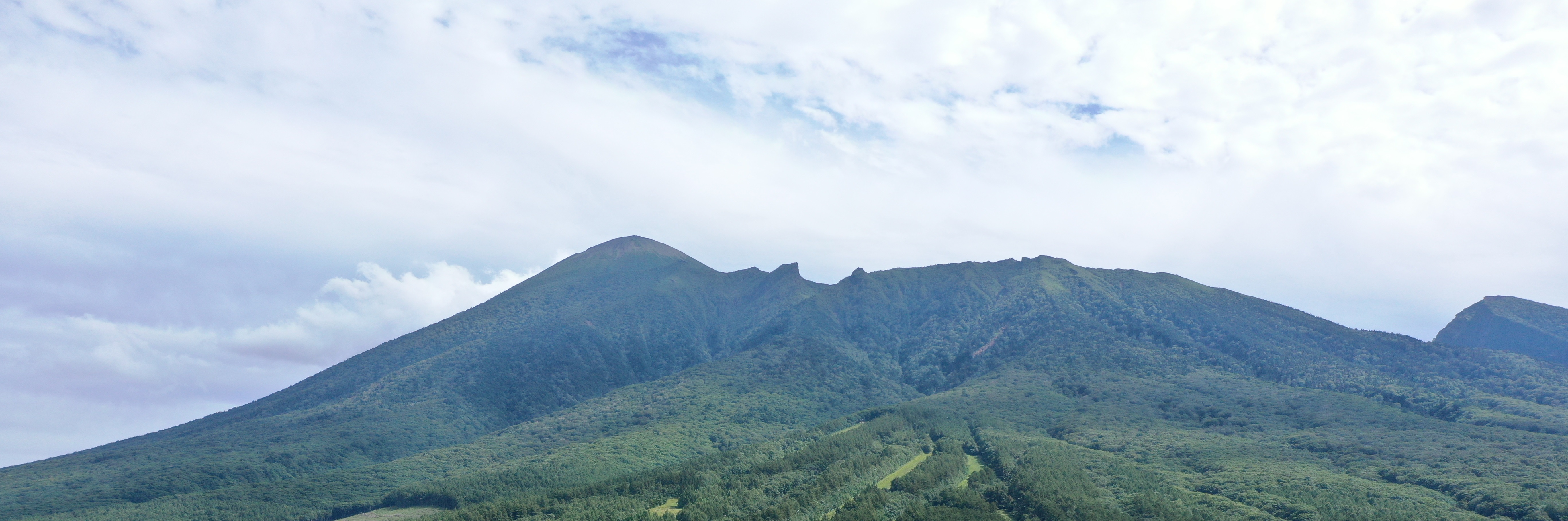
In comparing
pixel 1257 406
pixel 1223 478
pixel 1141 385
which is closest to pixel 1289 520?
pixel 1223 478

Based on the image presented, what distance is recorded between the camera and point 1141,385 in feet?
595

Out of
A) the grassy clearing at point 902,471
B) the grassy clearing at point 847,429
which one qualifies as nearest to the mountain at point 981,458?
the grassy clearing at point 902,471

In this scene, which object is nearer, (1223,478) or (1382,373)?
(1223,478)

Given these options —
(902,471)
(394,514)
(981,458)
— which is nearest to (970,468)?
(981,458)

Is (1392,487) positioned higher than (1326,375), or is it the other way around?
(1326,375)

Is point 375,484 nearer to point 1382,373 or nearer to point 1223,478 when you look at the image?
point 1223,478

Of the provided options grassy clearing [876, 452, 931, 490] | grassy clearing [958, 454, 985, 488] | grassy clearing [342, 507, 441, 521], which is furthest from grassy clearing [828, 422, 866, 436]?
grassy clearing [342, 507, 441, 521]

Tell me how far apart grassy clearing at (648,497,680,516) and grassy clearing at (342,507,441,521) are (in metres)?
41.2

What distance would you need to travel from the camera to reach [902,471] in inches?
4943

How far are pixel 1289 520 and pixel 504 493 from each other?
114m

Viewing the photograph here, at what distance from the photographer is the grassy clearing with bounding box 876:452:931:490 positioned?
11719 centimetres

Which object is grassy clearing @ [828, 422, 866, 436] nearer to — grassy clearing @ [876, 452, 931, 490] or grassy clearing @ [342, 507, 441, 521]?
grassy clearing @ [876, 452, 931, 490]

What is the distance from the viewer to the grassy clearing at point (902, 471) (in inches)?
4614

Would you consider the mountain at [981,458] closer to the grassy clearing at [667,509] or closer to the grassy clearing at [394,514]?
the grassy clearing at [667,509]
